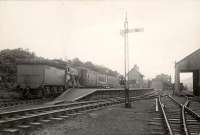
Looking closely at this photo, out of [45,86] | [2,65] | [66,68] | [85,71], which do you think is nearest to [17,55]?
[2,65]

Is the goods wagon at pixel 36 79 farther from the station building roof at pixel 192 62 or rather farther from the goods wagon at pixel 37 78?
the station building roof at pixel 192 62

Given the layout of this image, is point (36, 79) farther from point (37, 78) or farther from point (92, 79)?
point (92, 79)

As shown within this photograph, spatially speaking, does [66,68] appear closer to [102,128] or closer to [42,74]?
[42,74]

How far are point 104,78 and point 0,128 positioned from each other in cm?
3364

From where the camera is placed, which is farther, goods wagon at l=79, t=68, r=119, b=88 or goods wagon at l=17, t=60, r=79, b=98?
goods wagon at l=79, t=68, r=119, b=88

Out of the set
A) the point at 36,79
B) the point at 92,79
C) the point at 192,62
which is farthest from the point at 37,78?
the point at 192,62

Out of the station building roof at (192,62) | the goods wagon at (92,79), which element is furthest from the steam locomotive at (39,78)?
the station building roof at (192,62)

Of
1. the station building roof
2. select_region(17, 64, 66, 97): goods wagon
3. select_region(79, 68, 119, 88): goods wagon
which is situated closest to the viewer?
select_region(17, 64, 66, 97): goods wagon

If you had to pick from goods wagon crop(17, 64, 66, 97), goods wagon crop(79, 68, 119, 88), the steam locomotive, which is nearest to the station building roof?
goods wagon crop(79, 68, 119, 88)

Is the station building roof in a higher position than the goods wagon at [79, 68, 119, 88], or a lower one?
higher

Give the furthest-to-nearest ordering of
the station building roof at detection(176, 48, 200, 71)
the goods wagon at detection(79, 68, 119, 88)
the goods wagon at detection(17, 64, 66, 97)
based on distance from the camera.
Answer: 1. the goods wagon at detection(79, 68, 119, 88)
2. the station building roof at detection(176, 48, 200, 71)
3. the goods wagon at detection(17, 64, 66, 97)

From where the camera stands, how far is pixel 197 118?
1128cm

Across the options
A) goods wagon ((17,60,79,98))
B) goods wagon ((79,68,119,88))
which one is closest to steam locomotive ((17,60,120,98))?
goods wagon ((17,60,79,98))

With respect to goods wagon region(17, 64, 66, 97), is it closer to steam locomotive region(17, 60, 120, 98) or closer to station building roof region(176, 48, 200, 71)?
steam locomotive region(17, 60, 120, 98)
